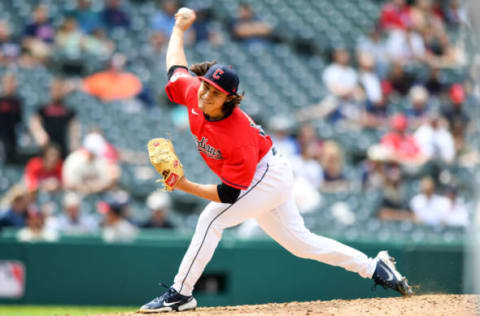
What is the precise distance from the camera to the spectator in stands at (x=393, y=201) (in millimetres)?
9578

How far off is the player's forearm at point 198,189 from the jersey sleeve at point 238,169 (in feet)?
0.37

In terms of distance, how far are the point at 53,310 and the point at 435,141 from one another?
619 cm

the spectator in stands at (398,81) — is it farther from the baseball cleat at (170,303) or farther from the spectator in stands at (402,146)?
the baseball cleat at (170,303)

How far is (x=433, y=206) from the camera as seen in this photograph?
381 inches

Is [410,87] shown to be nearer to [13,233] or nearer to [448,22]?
[448,22]

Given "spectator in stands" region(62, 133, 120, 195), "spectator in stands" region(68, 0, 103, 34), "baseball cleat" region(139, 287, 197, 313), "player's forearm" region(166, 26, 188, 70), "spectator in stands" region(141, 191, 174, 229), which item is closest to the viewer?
"baseball cleat" region(139, 287, 197, 313)

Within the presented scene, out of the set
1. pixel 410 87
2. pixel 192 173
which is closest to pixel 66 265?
pixel 192 173

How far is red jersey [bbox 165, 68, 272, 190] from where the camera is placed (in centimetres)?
470

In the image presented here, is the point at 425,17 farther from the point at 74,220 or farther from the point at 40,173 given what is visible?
the point at 74,220

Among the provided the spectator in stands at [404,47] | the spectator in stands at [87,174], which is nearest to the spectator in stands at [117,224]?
the spectator in stands at [87,174]

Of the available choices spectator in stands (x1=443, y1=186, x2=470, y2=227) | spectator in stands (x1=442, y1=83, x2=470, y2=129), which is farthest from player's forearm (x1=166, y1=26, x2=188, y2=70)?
spectator in stands (x1=442, y1=83, x2=470, y2=129)

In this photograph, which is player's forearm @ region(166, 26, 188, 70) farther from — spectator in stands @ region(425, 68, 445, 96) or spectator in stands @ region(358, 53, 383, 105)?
spectator in stands @ region(425, 68, 445, 96)

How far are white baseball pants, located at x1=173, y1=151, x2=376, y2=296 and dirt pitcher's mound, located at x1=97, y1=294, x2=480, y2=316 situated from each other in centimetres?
36

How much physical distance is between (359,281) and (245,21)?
20.5 feet
